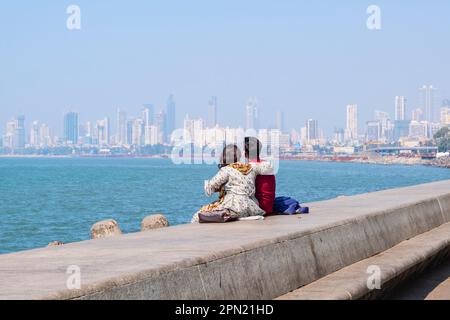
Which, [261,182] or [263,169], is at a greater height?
[263,169]

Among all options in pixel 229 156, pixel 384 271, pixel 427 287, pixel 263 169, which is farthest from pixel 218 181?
pixel 384 271

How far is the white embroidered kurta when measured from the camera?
35.5 ft

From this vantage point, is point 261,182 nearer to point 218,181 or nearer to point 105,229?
point 218,181

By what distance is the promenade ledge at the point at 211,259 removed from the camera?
5.79 meters

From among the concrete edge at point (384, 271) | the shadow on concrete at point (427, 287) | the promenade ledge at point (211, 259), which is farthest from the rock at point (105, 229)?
the shadow on concrete at point (427, 287)

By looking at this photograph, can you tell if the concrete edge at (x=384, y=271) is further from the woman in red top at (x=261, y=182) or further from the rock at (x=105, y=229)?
the rock at (x=105, y=229)

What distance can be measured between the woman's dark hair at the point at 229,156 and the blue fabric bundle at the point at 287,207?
32.7 inches

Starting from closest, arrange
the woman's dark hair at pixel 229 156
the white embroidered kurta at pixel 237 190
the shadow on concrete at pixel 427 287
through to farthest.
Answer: the shadow on concrete at pixel 427 287 → the white embroidered kurta at pixel 237 190 → the woman's dark hair at pixel 229 156

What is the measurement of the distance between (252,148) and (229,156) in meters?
0.35

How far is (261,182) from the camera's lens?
456 inches

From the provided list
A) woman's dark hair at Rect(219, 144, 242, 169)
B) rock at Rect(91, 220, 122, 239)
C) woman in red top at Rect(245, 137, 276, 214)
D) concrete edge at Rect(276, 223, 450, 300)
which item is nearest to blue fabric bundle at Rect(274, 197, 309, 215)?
woman in red top at Rect(245, 137, 276, 214)

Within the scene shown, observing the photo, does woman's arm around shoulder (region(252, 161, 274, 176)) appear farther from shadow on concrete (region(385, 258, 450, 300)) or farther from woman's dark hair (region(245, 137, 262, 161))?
shadow on concrete (region(385, 258, 450, 300))
